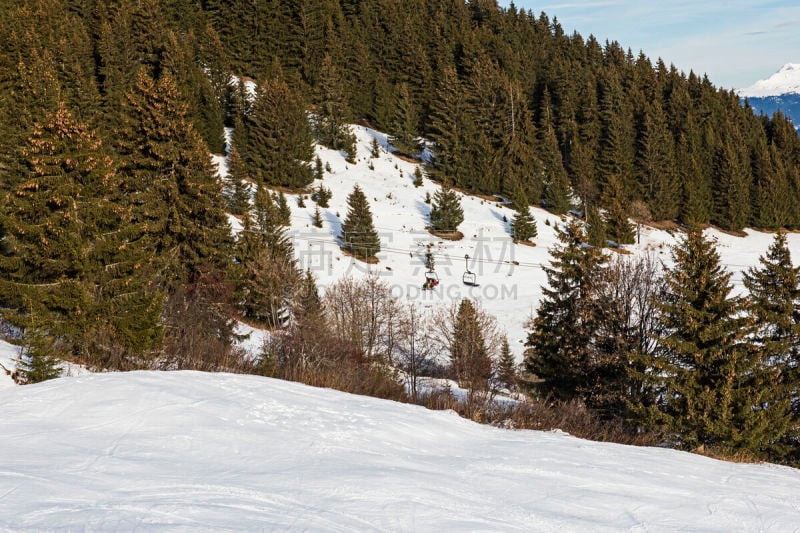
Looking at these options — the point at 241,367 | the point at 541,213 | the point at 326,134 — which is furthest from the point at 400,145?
the point at 241,367

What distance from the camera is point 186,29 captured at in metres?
65.4

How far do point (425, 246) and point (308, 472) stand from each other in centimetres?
3656

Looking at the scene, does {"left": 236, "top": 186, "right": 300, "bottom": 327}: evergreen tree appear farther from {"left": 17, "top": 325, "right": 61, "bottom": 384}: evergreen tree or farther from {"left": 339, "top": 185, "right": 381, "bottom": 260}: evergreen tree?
{"left": 17, "top": 325, "right": 61, "bottom": 384}: evergreen tree

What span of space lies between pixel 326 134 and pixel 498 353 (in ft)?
110

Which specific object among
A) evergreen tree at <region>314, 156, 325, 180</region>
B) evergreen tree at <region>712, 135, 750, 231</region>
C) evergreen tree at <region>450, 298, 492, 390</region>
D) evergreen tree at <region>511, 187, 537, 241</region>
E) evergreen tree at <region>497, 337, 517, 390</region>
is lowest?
evergreen tree at <region>497, 337, 517, 390</region>

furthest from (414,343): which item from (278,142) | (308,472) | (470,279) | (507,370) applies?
(308,472)

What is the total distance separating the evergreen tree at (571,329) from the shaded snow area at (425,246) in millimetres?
5795

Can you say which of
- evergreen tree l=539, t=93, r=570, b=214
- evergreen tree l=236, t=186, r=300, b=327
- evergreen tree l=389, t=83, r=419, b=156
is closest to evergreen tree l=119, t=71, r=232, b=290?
evergreen tree l=236, t=186, r=300, b=327

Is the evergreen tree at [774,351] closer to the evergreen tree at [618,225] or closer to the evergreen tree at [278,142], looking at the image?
the evergreen tree at [618,225]

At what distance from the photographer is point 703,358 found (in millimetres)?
15898

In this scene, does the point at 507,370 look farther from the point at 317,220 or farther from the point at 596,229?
the point at 596,229

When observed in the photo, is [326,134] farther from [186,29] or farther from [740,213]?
[740,213]

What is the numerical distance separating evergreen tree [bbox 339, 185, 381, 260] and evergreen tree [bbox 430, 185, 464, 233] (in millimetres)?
7538

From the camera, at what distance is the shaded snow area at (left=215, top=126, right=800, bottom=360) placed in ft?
117
